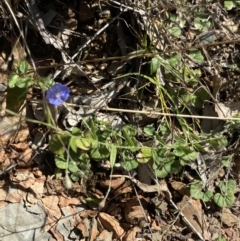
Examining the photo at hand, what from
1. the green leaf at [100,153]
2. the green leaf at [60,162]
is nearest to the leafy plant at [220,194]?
→ the green leaf at [100,153]

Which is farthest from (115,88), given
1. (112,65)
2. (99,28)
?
(99,28)

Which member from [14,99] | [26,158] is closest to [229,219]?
[26,158]

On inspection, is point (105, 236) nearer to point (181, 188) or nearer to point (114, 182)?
point (114, 182)

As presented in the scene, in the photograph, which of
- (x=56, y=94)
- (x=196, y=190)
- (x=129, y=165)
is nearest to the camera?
(x=56, y=94)

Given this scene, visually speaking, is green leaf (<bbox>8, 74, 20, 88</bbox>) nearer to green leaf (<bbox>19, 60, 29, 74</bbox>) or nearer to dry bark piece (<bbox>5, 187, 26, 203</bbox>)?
green leaf (<bbox>19, 60, 29, 74</bbox>)

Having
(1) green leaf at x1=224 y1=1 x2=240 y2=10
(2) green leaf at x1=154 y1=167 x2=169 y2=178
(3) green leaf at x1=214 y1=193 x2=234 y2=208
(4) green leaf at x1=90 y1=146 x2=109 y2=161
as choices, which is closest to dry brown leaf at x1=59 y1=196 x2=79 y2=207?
(4) green leaf at x1=90 y1=146 x2=109 y2=161
